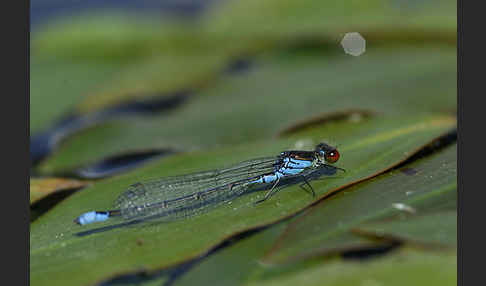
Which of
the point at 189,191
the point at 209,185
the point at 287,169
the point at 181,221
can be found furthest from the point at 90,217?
the point at 287,169

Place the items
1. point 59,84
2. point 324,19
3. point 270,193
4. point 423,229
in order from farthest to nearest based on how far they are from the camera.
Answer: point 324,19, point 59,84, point 270,193, point 423,229

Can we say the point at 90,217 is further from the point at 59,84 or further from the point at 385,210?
the point at 59,84

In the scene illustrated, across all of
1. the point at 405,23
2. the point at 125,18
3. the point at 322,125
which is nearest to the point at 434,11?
the point at 405,23

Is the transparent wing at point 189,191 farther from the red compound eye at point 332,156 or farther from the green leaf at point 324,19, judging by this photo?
the green leaf at point 324,19

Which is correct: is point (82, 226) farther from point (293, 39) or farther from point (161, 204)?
point (293, 39)

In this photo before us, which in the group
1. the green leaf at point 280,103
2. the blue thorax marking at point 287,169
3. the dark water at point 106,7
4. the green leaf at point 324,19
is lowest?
the blue thorax marking at point 287,169

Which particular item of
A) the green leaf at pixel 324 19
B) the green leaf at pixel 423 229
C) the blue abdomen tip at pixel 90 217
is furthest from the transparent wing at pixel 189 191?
the green leaf at pixel 324 19
